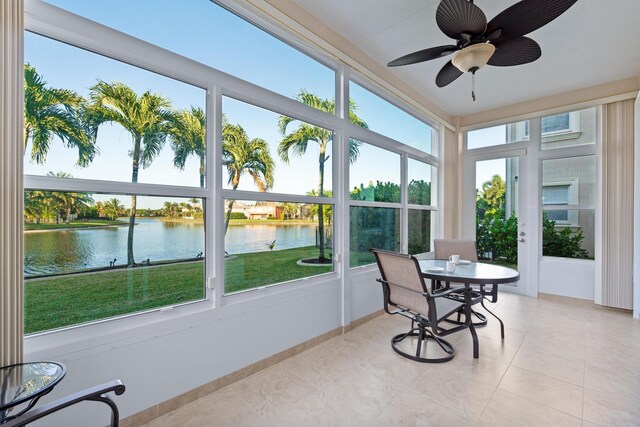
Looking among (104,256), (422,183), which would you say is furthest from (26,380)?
(422,183)

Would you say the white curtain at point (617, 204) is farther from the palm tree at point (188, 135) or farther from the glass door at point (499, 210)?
the palm tree at point (188, 135)

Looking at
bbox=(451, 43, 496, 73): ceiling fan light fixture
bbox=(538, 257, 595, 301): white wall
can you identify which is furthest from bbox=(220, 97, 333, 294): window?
bbox=(538, 257, 595, 301): white wall

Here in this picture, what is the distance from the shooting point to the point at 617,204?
12.2ft

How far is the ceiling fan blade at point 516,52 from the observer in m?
2.00

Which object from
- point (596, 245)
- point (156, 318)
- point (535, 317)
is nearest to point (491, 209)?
point (596, 245)

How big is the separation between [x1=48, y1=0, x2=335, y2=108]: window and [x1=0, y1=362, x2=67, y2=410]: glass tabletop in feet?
5.74

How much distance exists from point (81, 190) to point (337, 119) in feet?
7.27

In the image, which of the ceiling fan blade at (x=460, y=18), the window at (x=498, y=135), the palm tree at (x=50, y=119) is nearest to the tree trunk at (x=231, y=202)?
the palm tree at (x=50, y=119)

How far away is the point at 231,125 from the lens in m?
2.17

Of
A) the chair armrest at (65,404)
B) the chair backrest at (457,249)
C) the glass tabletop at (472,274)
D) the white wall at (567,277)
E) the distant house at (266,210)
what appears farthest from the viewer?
the white wall at (567,277)

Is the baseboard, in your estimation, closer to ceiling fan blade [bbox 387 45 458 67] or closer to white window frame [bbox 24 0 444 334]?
white window frame [bbox 24 0 444 334]

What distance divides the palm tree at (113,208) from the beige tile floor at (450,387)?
1258mm

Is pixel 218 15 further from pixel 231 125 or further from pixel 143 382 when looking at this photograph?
pixel 143 382

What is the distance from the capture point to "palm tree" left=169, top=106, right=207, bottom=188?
1898 millimetres
